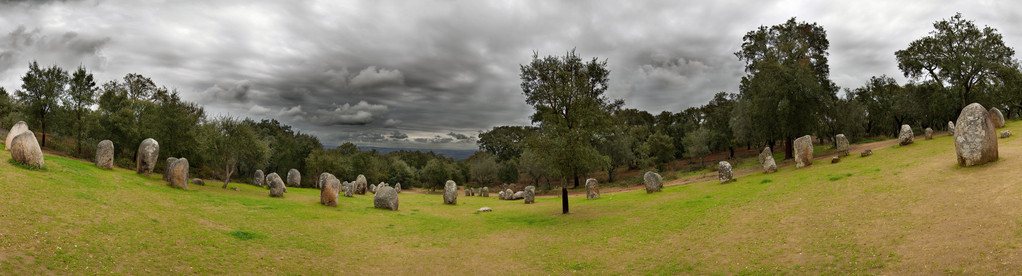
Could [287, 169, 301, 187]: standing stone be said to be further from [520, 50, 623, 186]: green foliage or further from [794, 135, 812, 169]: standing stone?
[794, 135, 812, 169]: standing stone

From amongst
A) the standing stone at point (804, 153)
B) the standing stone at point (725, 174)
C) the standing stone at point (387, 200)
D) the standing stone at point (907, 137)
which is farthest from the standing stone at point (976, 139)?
A: the standing stone at point (387, 200)

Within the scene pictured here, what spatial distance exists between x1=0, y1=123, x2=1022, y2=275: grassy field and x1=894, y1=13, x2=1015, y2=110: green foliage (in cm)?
3019

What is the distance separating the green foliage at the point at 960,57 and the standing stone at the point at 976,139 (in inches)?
1337

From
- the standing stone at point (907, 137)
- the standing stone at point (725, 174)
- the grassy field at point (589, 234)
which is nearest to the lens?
the grassy field at point (589, 234)

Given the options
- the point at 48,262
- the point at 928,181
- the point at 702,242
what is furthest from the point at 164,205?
the point at 928,181

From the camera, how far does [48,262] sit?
843 cm

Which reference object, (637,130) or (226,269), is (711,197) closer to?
(226,269)

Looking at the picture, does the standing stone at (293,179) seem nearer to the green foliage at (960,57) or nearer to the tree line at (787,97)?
the tree line at (787,97)

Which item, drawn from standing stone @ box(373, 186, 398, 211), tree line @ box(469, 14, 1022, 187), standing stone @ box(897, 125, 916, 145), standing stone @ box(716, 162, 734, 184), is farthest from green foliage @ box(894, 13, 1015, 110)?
standing stone @ box(373, 186, 398, 211)

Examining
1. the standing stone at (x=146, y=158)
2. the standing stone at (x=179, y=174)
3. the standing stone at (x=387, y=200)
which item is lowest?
the standing stone at (x=387, y=200)

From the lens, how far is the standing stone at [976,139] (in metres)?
15.1

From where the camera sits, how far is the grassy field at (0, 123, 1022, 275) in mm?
9102

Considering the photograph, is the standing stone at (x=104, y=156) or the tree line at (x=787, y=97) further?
the standing stone at (x=104, y=156)

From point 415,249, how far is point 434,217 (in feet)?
30.2
